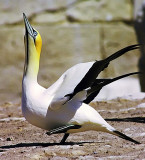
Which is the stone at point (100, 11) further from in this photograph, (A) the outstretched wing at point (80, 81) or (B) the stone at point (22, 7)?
(A) the outstretched wing at point (80, 81)

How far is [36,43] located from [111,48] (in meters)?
6.17

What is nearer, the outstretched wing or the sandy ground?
the sandy ground

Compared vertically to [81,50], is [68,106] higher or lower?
higher

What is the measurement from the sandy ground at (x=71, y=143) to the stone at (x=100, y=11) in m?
4.66

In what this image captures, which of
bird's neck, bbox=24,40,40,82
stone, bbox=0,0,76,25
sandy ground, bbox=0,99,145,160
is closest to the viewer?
sandy ground, bbox=0,99,145,160

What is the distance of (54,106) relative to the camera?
4059mm

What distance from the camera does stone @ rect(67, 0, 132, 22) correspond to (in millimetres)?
10352

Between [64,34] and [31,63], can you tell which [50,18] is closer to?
[64,34]

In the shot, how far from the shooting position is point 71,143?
14.1ft

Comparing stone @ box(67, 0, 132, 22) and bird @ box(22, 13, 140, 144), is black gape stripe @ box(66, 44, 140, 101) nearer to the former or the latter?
bird @ box(22, 13, 140, 144)

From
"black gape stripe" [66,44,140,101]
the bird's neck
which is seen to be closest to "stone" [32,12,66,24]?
the bird's neck

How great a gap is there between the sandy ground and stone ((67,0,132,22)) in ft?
15.3

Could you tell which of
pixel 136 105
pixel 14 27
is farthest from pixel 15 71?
pixel 136 105

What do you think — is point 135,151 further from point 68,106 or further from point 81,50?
point 81,50
